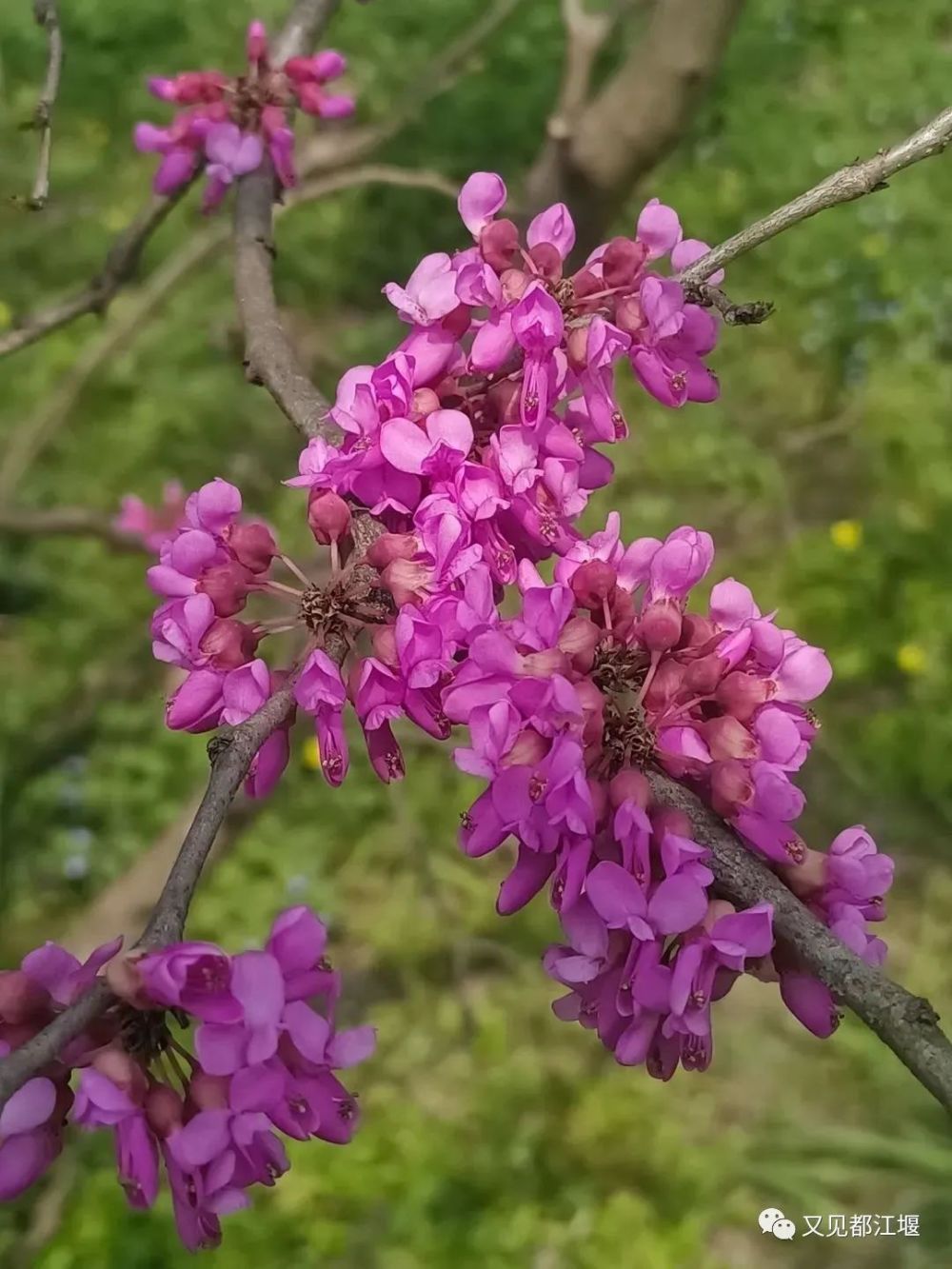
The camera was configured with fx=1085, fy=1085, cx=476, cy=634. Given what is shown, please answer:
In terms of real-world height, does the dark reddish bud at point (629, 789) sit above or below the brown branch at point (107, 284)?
below

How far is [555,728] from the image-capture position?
3.26 ft

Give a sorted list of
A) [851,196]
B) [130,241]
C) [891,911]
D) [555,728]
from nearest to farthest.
A: 1. [555,728]
2. [851,196]
3. [130,241]
4. [891,911]

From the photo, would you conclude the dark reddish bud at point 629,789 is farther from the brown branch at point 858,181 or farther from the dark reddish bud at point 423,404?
the brown branch at point 858,181

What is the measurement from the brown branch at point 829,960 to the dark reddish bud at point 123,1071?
0.53m

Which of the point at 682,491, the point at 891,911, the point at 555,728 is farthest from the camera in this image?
the point at 682,491

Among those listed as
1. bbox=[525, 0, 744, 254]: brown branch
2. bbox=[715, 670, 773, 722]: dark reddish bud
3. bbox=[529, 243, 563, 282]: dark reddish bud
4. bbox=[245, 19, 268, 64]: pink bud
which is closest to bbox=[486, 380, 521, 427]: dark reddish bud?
bbox=[529, 243, 563, 282]: dark reddish bud

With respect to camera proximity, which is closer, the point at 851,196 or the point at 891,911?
the point at 851,196

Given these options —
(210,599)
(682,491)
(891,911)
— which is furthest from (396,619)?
(682,491)

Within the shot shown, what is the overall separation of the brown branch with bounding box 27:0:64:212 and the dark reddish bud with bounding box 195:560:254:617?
0.66 metres

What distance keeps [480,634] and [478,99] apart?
14.6ft

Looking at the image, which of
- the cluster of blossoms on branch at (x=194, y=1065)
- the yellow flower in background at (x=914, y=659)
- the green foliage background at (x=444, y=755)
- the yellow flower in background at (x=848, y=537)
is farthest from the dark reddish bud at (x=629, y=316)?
the yellow flower in background at (x=848, y=537)

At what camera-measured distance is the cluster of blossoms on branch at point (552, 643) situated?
1.00 meters

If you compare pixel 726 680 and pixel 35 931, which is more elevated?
pixel 726 680

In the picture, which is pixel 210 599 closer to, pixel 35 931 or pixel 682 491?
pixel 35 931
